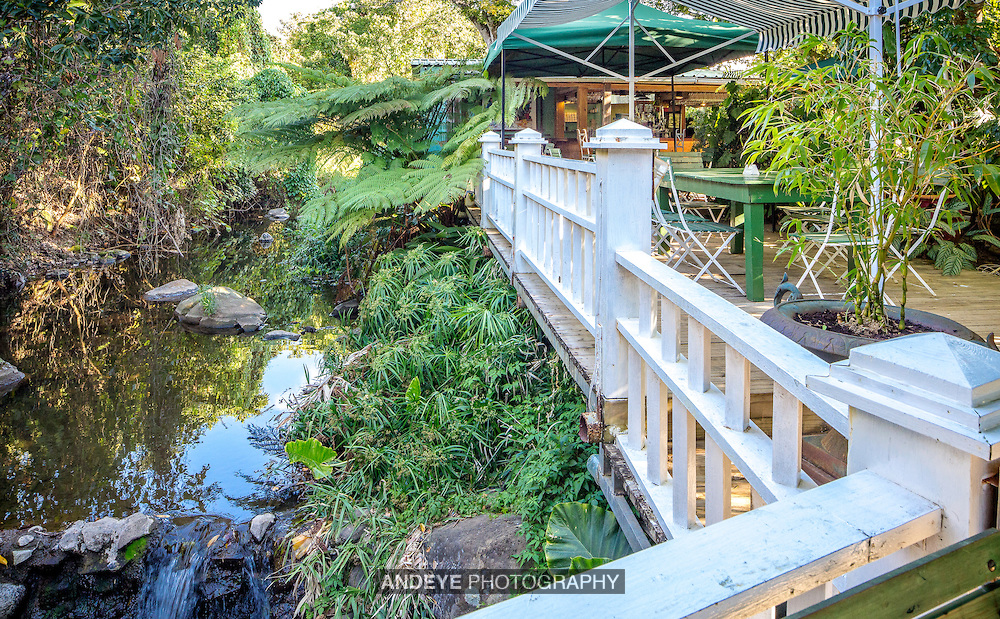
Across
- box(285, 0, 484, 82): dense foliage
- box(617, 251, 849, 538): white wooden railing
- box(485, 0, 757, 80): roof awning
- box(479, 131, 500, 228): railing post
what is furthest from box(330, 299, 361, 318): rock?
box(285, 0, 484, 82): dense foliage

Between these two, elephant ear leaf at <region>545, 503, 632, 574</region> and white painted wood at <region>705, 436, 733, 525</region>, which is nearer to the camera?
white painted wood at <region>705, 436, 733, 525</region>

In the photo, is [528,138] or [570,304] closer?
[570,304]

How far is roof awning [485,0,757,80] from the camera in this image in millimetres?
6211

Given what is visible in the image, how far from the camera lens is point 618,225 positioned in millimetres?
2852

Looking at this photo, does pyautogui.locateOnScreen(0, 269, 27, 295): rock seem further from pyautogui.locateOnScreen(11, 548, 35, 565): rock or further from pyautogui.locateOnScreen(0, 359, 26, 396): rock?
pyautogui.locateOnScreen(11, 548, 35, 565): rock

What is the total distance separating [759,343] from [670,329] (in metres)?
0.64

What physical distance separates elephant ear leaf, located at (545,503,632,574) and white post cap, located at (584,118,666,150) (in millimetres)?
1403

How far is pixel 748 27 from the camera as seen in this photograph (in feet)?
23.5

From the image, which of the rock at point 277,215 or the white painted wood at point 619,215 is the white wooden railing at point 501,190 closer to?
the white painted wood at point 619,215

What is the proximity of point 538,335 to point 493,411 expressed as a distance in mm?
838

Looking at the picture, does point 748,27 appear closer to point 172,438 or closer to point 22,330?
point 172,438

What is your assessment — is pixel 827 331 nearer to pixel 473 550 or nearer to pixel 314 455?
pixel 473 550

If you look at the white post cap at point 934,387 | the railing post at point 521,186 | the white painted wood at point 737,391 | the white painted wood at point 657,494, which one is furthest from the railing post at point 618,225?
the railing post at point 521,186

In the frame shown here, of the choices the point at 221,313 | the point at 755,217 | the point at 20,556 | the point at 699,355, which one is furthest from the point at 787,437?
the point at 221,313
